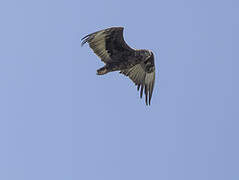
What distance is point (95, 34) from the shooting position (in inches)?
998

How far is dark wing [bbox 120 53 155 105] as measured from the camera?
2797 cm

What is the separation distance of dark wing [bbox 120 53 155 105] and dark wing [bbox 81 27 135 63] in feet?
5.71

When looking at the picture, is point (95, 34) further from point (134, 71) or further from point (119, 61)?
point (134, 71)

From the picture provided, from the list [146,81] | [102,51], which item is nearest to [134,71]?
[146,81]

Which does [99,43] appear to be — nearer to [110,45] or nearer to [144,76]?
[110,45]

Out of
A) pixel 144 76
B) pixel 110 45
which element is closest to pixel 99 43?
pixel 110 45

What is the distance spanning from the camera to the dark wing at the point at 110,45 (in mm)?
25609

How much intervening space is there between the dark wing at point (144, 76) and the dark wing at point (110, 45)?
174 cm

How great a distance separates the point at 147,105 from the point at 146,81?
1.14 m

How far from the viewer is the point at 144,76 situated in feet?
92.2

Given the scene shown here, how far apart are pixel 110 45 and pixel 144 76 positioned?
2.65 metres

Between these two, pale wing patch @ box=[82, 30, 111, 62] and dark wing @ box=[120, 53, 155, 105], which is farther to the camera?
dark wing @ box=[120, 53, 155, 105]

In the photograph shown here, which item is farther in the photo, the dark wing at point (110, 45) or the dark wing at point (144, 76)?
the dark wing at point (144, 76)

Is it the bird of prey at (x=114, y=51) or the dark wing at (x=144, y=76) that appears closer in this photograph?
the bird of prey at (x=114, y=51)
